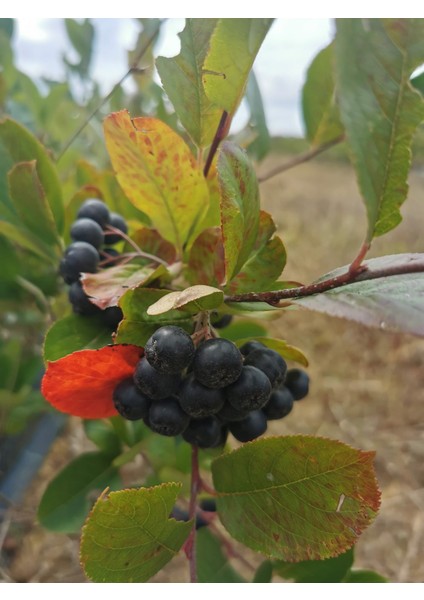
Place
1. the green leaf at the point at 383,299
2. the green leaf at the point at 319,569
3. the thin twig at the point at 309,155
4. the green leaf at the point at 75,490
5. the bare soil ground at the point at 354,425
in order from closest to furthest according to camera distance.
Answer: the green leaf at the point at 383,299
the green leaf at the point at 319,569
the green leaf at the point at 75,490
the thin twig at the point at 309,155
the bare soil ground at the point at 354,425

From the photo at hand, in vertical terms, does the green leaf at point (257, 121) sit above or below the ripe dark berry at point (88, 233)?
above

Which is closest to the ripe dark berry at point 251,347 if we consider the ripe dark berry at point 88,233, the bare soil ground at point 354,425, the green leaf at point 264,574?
the ripe dark berry at point 88,233

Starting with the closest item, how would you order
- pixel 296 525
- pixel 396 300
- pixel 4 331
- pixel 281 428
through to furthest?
pixel 396 300 → pixel 296 525 → pixel 4 331 → pixel 281 428

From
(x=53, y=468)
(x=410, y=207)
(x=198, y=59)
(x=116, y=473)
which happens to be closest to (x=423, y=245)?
(x=410, y=207)

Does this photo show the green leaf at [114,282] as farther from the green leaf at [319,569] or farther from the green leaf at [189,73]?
the green leaf at [319,569]

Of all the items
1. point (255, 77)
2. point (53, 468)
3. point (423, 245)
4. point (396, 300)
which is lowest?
point (53, 468)

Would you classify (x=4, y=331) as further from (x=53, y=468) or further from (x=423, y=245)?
(x=423, y=245)
